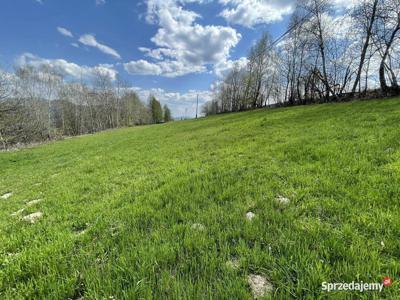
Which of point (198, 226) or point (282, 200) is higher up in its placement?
A: point (282, 200)

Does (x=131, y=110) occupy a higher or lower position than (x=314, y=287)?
higher

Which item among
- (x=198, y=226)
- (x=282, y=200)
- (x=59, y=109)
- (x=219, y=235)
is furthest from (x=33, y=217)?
(x=59, y=109)

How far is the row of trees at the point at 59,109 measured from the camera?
86.7 ft

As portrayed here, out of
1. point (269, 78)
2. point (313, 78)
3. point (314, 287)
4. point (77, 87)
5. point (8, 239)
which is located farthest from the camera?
point (77, 87)

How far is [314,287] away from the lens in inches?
60.3

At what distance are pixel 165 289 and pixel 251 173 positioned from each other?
3010 millimetres

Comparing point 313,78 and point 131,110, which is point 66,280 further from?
point 131,110

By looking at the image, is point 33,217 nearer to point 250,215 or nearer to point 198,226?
point 198,226

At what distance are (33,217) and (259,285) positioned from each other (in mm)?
4052

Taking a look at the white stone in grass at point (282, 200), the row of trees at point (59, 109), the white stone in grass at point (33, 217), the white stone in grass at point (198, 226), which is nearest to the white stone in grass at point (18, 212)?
the white stone in grass at point (33, 217)

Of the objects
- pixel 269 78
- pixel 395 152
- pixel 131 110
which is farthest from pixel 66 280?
pixel 131 110

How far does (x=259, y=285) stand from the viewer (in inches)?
64.6

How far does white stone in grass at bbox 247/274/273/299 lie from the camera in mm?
1556

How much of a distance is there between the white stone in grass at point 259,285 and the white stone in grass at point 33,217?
3.70 m
